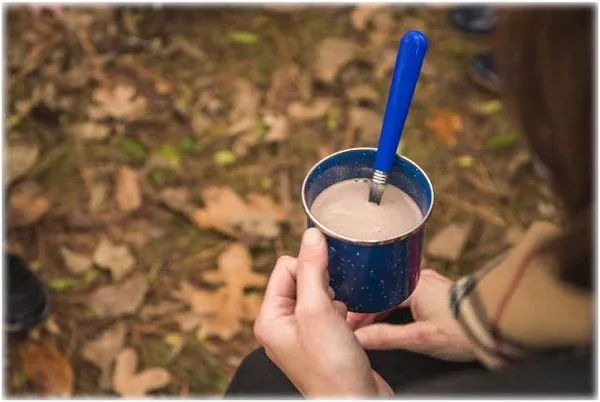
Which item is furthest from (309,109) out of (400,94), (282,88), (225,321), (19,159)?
(400,94)

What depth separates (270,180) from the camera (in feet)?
7.41

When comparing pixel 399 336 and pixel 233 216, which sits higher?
pixel 399 336

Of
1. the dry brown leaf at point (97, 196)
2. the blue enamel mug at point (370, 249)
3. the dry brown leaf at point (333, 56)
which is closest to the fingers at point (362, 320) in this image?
the blue enamel mug at point (370, 249)

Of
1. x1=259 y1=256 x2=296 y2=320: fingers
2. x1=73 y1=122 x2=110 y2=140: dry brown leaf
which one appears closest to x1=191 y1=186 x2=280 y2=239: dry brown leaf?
x1=73 y1=122 x2=110 y2=140: dry brown leaf

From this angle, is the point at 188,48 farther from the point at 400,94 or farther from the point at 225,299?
the point at 400,94

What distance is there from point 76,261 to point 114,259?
0.11 meters

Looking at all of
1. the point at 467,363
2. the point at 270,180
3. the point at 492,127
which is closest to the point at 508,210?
the point at 492,127

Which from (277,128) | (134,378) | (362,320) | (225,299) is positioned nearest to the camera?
(362,320)

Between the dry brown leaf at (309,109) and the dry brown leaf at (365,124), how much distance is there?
85mm

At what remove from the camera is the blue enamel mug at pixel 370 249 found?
3.42ft

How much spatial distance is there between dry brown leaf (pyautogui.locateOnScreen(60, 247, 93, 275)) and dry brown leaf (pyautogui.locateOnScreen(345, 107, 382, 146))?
0.91 m

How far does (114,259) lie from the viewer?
210 centimetres

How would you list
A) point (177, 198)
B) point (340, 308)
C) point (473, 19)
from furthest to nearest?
point (473, 19)
point (177, 198)
point (340, 308)

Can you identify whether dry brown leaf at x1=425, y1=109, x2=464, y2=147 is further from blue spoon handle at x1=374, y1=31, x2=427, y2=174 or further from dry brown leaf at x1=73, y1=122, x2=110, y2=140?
blue spoon handle at x1=374, y1=31, x2=427, y2=174
